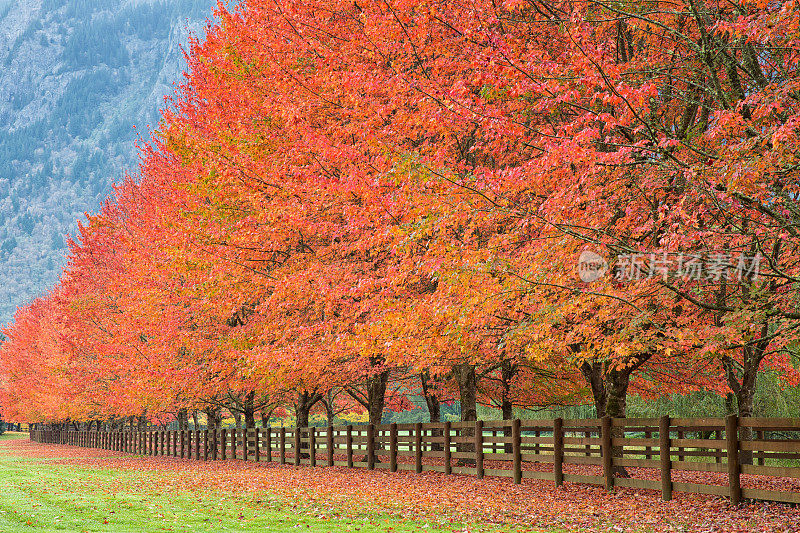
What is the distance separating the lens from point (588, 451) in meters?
20.0

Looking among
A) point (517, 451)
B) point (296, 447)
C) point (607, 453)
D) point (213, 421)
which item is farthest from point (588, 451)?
point (213, 421)

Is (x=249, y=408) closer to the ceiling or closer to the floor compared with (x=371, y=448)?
closer to the ceiling

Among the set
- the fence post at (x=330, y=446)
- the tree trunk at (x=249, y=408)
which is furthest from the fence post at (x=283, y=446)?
the tree trunk at (x=249, y=408)

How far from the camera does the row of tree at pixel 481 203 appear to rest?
28.5ft

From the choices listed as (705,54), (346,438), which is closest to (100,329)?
A: (346,438)

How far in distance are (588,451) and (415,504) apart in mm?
9730

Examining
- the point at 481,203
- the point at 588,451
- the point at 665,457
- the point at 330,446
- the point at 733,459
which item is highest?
the point at 481,203

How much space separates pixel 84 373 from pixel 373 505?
29437 millimetres

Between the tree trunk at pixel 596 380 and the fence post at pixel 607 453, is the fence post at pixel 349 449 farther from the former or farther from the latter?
the fence post at pixel 607 453

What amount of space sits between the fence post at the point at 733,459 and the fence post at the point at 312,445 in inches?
547

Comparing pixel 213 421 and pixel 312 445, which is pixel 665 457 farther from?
pixel 213 421

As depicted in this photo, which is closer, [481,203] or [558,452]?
[481,203]

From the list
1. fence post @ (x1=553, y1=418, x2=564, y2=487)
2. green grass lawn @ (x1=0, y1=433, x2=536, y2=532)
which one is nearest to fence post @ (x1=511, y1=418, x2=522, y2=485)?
fence post @ (x1=553, y1=418, x2=564, y2=487)

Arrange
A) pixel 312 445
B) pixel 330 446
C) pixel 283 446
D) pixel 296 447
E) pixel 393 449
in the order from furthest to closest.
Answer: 1. pixel 283 446
2. pixel 296 447
3. pixel 312 445
4. pixel 330 446
5. pixel 393 449
